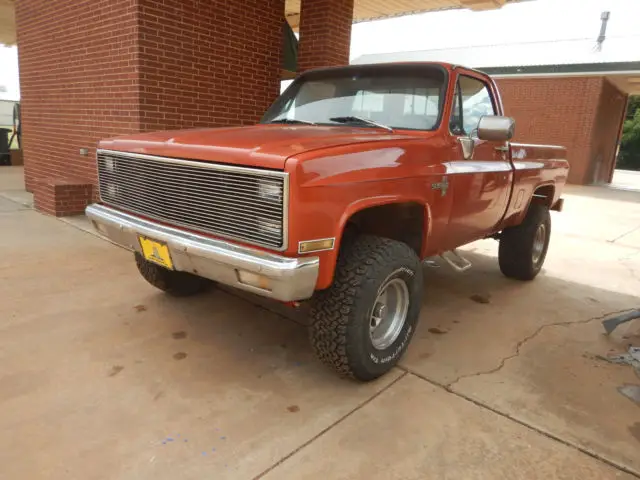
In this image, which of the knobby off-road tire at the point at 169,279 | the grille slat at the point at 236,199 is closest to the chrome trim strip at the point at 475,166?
the grille slat at the point at 236,199

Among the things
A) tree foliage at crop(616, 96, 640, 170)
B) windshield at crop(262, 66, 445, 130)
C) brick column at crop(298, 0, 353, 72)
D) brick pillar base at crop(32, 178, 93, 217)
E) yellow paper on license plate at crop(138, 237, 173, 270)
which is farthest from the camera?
tree foliage at crop(616, 96, 640, 170)

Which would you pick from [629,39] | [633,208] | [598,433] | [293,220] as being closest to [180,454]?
[293,220]

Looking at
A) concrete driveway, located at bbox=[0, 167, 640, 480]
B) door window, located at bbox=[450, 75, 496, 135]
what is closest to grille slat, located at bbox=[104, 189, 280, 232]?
concrete driveway, located at bbox=[0, 167, 640, 480]

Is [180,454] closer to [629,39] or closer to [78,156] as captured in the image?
[78,156]

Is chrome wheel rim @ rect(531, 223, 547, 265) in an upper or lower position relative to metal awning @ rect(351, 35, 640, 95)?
lower

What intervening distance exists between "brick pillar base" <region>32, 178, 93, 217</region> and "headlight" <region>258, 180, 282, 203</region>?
558cm

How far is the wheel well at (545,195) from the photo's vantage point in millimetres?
5203

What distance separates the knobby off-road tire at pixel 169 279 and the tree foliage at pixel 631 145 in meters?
35.3

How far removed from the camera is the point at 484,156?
3773 millimetres

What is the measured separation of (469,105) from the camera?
12.4 feet

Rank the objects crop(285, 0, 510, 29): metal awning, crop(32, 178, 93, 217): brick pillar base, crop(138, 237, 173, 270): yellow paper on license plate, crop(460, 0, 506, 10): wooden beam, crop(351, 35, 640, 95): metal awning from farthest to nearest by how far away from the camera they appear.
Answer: crop(351, 35, 640, 95): metal awning → crop(285, 0, 510, 29): metal awning → crop(460, 0, 506, 10): wooden beam → crop(32, 178, 93, 217): brick pillar base → crop(138, 237, 173, 270): yellow paper on license plate

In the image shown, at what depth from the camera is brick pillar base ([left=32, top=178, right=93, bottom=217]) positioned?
6.78 meters

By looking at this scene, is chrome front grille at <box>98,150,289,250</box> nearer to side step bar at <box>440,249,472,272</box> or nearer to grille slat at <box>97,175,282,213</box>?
grille slat at <box>97,175,282,213</box>

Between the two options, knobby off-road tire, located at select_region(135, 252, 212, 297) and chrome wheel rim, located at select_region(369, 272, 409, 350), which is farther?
knobby off-road tire, located at select_region(135, 252, 212, 297)
